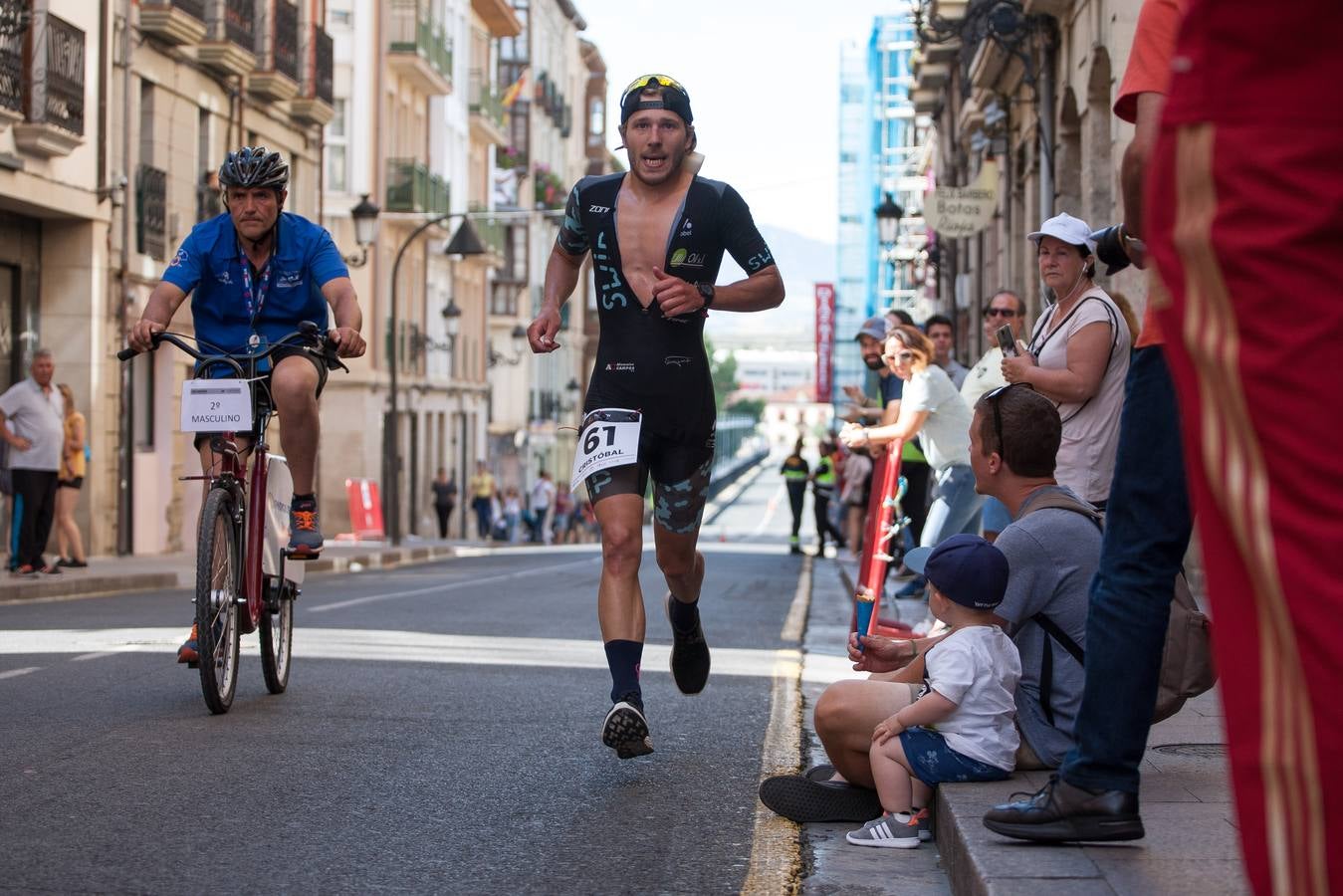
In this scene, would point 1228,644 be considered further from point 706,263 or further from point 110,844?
point 706,263

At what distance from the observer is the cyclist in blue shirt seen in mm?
7699

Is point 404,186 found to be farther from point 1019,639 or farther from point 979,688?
→ point 979,688

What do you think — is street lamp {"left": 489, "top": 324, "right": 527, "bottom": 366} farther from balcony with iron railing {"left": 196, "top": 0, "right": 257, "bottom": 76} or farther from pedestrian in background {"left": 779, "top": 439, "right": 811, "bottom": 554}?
pedestrian in background {"left": 779, "top": 439, "right": 811, "bottom": 554}

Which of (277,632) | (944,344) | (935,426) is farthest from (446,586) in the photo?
(277,632)

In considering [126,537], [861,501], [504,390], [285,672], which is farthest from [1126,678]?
[504,390]

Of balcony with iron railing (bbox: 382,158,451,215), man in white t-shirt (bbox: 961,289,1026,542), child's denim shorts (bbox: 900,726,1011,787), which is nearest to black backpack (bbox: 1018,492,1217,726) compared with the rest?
child's denim shorts (bbox: 900,726,1011,787)

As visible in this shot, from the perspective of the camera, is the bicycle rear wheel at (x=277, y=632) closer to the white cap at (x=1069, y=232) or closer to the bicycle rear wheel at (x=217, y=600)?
the bicycle rear wheel at (x=217, y=600)

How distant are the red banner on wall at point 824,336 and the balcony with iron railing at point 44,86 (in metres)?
71.6

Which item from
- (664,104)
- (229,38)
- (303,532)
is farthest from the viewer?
(229,38)

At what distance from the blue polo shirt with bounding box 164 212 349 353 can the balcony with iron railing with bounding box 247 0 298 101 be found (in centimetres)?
2935

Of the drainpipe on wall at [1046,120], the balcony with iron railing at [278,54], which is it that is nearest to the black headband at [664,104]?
the drainpipe on wall at [1046,120]

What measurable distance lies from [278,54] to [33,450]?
20.6m

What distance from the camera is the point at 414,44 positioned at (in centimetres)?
5219

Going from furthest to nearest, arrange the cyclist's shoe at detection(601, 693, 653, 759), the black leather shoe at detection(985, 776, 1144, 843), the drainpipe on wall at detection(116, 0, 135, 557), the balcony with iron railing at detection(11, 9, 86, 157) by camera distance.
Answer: the drainpipe on wall at detection(116, 0, 135, 557) → the balcony with iron railing at detection(11, 9, 86, 157) → the cyclist's shoe at detection(601, 693, 653, 759) → the black leather shoe at detection(985, 776, 1144, 843)
